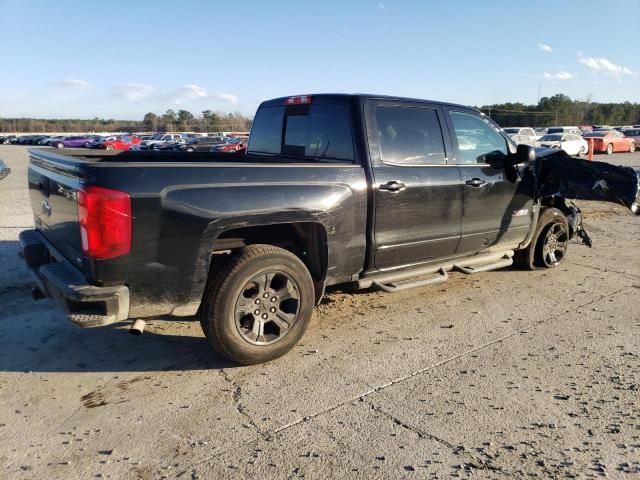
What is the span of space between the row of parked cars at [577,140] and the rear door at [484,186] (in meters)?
20.5

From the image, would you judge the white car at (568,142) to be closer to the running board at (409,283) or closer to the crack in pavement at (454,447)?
the running board at (409,283)

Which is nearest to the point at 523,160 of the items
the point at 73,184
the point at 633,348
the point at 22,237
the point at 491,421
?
the point at 633,348

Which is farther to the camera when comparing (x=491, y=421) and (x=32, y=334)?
(x=32, y=334)

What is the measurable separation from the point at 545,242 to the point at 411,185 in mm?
2757

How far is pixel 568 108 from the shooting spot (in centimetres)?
7900

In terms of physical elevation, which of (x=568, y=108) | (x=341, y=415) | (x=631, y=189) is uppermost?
(x=568, y=108)

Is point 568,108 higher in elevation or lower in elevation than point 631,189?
higher

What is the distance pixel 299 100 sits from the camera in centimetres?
480

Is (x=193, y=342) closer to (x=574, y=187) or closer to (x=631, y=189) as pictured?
(x=574, y=187)

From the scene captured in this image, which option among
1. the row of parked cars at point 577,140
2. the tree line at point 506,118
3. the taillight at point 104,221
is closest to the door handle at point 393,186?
the taillight at point 104,221

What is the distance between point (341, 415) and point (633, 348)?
2.57 m

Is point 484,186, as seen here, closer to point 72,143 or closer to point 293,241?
point 293,241

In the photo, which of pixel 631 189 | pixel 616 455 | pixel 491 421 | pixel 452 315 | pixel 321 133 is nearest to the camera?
pixel 616 455

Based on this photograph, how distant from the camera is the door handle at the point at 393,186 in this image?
4.21 m
